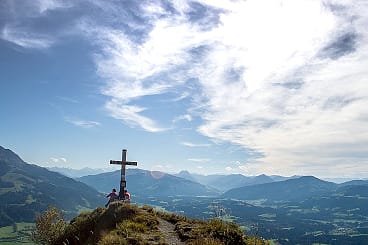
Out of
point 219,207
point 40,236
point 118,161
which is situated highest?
point 118,161

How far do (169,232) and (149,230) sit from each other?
1263mm

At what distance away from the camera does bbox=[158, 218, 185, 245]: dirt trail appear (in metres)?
18.0

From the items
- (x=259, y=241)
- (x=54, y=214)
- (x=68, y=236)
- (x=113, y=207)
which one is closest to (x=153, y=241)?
(x=259, y=241)

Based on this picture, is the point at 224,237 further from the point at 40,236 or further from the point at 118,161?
the point at 40,236

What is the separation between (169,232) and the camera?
20531 millimetres

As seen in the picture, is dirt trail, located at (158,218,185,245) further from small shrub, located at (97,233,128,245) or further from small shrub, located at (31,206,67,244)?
small shrub, located at (31,206,67,244)

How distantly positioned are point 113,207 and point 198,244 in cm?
1303

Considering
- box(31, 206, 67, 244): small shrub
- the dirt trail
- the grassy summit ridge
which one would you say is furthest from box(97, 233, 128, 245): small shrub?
box(31, 206, 67, 244): small shrub

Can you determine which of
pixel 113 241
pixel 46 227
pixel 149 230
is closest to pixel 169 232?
pixel 149 230

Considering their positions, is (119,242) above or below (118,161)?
below

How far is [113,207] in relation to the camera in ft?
86.7

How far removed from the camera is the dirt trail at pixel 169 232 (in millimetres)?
17969

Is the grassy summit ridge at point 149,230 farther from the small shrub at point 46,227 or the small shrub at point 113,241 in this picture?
the small shrub at point 46,227

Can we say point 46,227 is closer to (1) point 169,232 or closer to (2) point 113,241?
(1) point 169,232
